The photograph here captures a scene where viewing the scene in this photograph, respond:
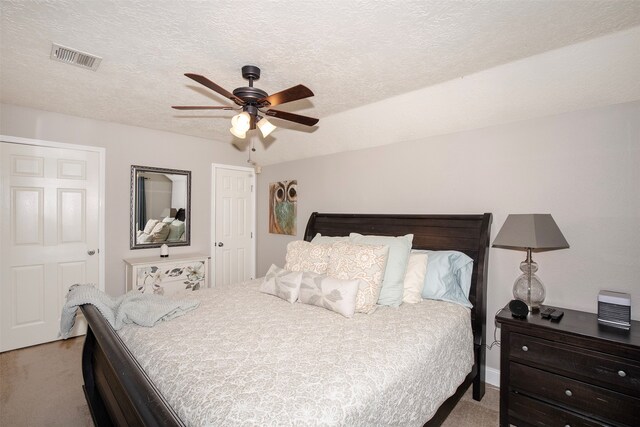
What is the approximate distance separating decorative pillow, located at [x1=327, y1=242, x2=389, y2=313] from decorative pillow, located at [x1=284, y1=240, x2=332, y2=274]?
12 cm

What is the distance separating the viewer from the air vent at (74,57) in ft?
6.57

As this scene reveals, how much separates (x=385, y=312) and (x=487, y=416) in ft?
3.56

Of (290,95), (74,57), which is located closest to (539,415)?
(290,95)

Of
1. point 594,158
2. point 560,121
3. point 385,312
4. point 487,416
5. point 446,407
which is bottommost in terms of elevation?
point 487,416

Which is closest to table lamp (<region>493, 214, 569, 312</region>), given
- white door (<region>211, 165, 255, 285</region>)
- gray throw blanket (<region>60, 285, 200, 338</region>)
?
gray throw blanket (<region>60, 285, 200, 338</region>)

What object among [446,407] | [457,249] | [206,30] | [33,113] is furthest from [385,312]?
[33,113]

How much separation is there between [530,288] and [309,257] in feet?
5.52

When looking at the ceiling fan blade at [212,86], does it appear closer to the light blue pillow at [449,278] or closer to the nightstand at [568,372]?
the light blue pillow at [449,278]

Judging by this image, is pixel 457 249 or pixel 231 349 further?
pixel 457 249

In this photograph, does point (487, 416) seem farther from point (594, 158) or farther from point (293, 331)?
point (594, 158)

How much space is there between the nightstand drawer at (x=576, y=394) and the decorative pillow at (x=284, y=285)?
1.59 metres

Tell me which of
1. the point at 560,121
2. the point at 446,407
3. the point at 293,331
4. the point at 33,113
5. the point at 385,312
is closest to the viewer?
the point at 293,331

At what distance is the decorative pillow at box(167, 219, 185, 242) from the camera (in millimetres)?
4027

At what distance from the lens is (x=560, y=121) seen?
7.35 ft
